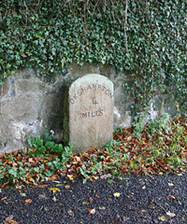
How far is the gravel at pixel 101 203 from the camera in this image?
3365 millimetres

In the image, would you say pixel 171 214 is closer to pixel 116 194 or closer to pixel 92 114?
pixel 116 194

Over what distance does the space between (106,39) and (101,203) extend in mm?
2242

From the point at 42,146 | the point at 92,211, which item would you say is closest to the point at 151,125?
the point at 42,146

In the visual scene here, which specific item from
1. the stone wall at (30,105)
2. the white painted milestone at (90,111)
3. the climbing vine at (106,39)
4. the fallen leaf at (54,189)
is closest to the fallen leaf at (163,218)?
the fallen leaf at (54,189)

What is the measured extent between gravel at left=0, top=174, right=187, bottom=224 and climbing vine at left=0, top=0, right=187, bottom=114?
→ 4.73 ft

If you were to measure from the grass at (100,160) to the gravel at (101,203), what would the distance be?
0.17 meters

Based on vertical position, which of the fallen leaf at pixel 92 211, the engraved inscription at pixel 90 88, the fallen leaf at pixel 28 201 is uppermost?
the engraved inscription at pixel 90 88

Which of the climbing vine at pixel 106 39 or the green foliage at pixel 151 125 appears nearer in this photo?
the climbing vine at pixel 106 39

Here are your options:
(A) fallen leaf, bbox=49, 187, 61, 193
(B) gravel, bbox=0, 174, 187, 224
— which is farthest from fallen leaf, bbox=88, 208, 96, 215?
(A) fallen leaf, bbox=49, 187, 61, 193

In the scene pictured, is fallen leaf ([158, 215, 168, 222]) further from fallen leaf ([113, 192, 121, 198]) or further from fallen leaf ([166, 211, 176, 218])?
fallen leaf ([113, 192, 121, 198])

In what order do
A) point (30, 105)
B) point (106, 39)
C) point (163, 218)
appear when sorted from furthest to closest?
point (106, 39) → point (30, 105) → point (163, 218)

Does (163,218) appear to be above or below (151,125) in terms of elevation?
below

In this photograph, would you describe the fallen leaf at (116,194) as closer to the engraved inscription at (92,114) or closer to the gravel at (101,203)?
the gravel at (101,203)

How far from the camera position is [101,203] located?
3609mm
